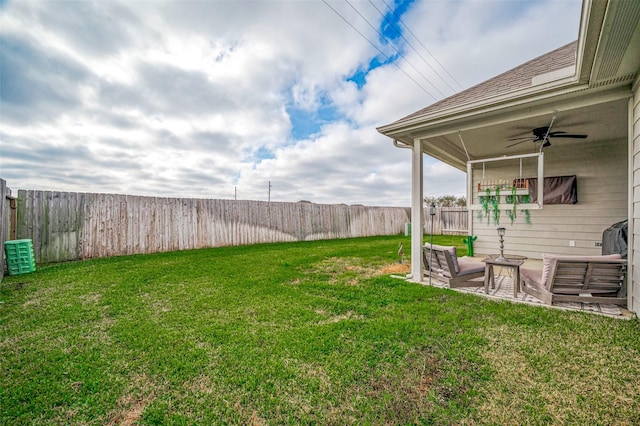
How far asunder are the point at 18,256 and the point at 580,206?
40.2 ft

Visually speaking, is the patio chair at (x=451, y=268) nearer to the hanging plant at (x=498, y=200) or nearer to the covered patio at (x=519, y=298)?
the covered patio at (x=519, y=298)

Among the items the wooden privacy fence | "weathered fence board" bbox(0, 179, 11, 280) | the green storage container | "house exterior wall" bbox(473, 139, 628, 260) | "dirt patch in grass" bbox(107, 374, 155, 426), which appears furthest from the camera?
the wooden privacy fence

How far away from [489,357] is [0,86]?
886 centimetres

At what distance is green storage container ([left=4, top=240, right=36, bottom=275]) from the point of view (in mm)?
5113

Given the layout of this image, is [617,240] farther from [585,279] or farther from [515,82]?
[515,82]

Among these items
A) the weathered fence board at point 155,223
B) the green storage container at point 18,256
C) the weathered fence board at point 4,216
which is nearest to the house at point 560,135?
the weathered fence board at point 155,223

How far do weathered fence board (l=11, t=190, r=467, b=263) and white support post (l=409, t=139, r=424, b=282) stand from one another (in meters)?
7.29

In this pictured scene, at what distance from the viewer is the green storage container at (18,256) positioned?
5.11 meters

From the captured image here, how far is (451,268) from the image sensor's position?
4242mm

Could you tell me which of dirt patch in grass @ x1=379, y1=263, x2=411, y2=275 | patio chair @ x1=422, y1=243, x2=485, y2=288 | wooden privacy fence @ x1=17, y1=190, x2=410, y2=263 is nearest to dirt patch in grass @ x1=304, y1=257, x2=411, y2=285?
dirt patch in grass @ x1=379, y1=263, x2=411, y2=275

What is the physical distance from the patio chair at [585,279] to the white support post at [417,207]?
1.82 meters

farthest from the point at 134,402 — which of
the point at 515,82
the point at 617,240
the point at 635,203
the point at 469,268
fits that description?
the point at 617,240

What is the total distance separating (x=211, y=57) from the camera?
6.95m

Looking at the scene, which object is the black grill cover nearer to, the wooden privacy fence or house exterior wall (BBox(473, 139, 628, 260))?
house exterior wall (BBox(473, 139, 628, 260))
